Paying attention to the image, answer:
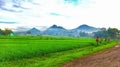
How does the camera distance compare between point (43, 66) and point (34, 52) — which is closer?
point (43, 66)

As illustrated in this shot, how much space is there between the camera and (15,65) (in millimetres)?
21266

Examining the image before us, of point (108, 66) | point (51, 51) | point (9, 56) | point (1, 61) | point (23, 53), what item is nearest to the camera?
point (108, 66)

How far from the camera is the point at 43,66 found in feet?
67.9

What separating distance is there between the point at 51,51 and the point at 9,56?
34.8 ft

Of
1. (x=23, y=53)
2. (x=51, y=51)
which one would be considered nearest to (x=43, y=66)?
(x=23, y=53)

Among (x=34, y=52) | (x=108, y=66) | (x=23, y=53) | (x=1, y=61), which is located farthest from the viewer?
(x=34, y=52)

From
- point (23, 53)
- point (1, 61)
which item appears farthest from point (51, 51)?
point (1, 61)

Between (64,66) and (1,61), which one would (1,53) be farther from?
(64,66)

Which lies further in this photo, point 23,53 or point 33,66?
point 23,53

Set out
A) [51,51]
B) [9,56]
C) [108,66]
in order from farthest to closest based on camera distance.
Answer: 1. [51,51]
2. [9,56]
3. [108,66]

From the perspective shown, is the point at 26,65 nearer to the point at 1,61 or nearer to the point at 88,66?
the point at 1,61

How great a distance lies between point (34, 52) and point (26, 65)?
28.0ft

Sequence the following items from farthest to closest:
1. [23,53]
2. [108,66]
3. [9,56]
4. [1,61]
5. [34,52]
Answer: [34,52] < [23,53] < [9,56] < [1,61] < [108,66]

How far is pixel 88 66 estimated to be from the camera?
20188 mm
